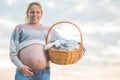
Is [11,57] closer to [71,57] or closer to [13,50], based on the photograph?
[13,50]

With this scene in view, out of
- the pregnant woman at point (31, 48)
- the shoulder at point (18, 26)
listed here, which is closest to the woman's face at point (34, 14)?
the pregnant woman at point (31, 48)

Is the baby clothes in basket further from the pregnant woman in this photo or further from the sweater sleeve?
the sweater sleeve

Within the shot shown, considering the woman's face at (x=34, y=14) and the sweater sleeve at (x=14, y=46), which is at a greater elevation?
the woman's face at (x=34, y=14)

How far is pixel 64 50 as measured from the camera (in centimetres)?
659

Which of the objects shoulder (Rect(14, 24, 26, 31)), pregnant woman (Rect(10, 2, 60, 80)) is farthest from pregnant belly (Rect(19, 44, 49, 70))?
shoulder (Rect(14, 24, 26, 31))

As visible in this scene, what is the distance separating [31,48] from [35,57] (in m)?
0.12

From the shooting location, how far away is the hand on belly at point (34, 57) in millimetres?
6672

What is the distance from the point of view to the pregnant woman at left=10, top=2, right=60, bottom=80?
21.9 feet

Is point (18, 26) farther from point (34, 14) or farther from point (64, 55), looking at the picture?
point (64, 55)

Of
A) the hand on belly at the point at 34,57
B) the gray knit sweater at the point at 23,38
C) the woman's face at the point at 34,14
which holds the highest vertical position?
the woman's face at the point at 34,14

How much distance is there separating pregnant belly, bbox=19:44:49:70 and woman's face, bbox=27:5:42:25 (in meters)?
0.27

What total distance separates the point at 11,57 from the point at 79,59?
2.32 feet

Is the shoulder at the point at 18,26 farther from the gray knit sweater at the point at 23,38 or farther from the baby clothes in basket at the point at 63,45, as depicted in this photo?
the baby clothes in basket at the point at 63,45

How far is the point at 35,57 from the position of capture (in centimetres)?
667
